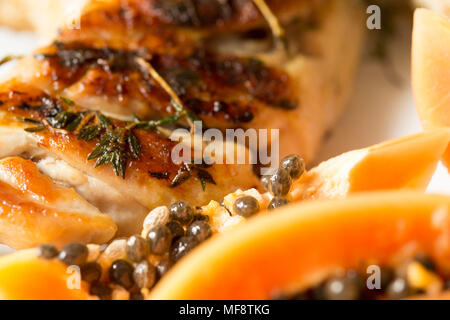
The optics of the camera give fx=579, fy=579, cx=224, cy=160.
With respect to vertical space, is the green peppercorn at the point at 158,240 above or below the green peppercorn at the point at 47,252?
above

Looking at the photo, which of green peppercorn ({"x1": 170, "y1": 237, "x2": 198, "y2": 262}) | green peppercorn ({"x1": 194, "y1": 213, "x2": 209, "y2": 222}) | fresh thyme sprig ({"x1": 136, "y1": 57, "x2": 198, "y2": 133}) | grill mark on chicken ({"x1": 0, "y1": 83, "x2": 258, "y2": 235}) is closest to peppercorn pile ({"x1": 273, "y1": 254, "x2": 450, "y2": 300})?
green peppercorn ({"x1": 170, "y1": 237, "x2": 198, "y2": 262})

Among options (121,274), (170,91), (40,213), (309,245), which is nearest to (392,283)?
(309,245)

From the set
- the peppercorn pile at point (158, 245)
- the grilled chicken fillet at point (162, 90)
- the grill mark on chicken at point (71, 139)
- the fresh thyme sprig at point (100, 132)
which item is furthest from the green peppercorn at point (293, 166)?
A: the fresh thyme sprig at point (100, 132)

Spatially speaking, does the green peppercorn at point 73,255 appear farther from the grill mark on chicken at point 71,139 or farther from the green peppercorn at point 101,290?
the grill mark on chicken at point 71,139

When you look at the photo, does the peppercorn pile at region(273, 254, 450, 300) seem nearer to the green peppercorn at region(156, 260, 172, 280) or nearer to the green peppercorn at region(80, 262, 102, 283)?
the green peppercorn at region(156, 260, 172, 280)

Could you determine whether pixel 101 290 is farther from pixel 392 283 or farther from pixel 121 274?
pixel 392 283
